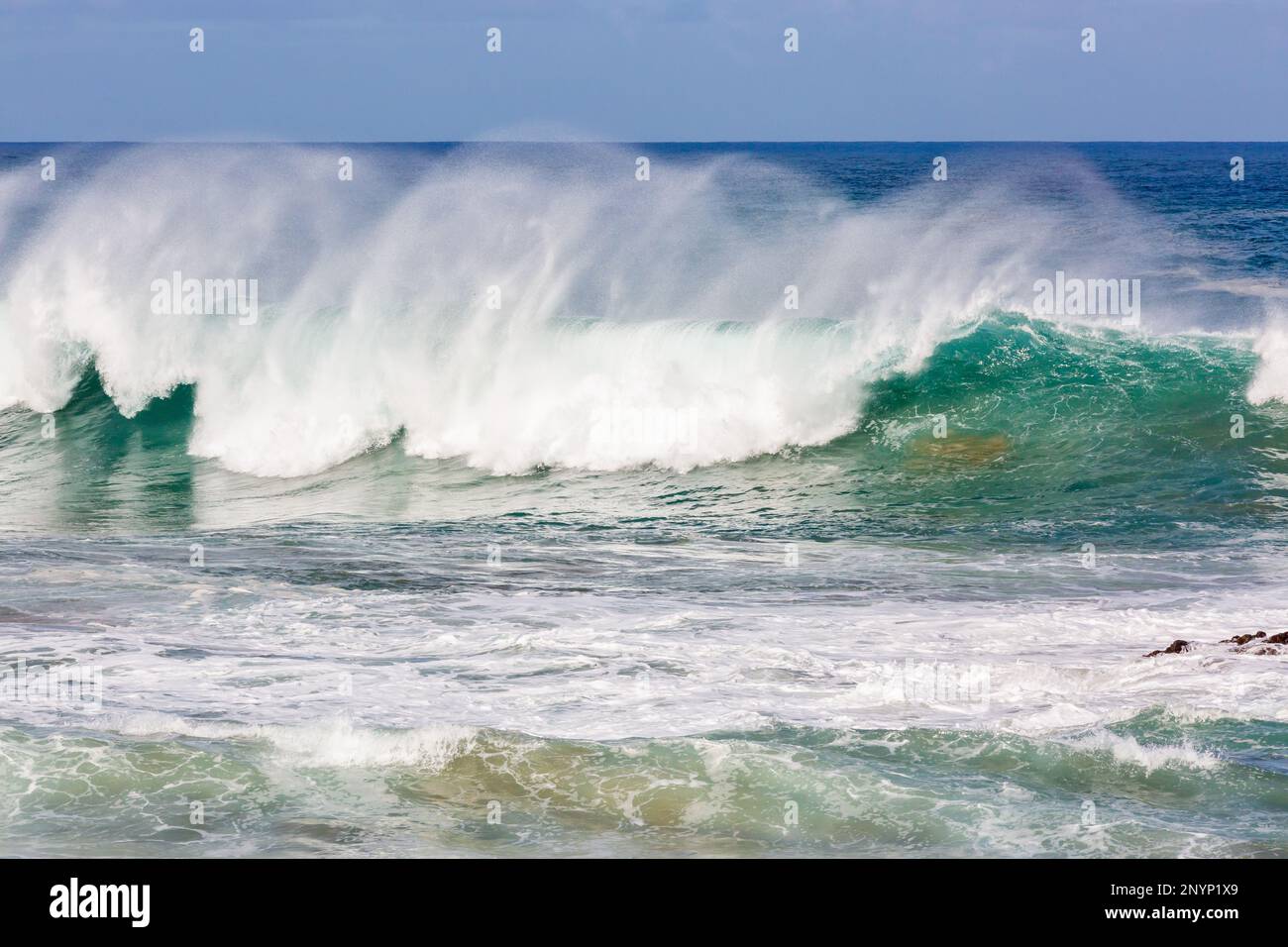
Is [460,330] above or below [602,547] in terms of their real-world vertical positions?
above

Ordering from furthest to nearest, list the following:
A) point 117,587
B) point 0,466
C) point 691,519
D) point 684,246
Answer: point 684,246, point 0,466, point 691,519, point 117,587

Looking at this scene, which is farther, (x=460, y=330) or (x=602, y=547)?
(x=460, y=330)

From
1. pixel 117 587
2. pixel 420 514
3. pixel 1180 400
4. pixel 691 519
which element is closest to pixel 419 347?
pixel 420 514

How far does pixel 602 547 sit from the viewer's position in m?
13.4

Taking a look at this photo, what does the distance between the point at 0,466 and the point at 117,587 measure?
308 inches

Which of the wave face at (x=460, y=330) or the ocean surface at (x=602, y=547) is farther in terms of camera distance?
the wave face at (x=460, y=330)

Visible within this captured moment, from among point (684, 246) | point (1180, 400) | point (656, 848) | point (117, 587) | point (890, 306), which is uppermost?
point (684, 246)

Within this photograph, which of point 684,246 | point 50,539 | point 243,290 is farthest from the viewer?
point 684,246

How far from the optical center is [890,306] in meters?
20.1

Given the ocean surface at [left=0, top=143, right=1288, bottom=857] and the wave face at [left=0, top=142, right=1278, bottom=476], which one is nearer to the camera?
the ocean surface at [left=0, top=143, right=1288, bottom=857]

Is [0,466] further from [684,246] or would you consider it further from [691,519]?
[684,246]

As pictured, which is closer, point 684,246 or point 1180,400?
point 1180,400

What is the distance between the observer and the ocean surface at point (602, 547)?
7.12 m

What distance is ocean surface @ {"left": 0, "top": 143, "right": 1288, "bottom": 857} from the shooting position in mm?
7125
